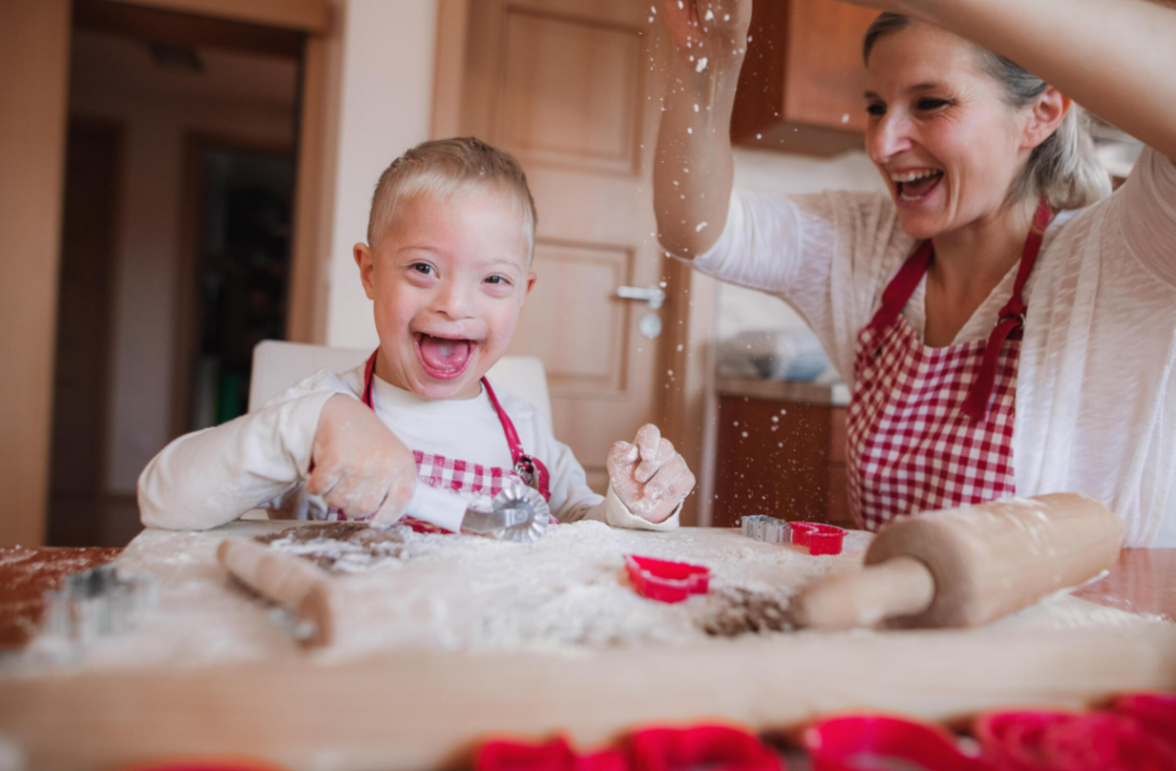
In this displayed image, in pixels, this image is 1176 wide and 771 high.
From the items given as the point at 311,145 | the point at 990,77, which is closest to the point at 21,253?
the point at 311,145

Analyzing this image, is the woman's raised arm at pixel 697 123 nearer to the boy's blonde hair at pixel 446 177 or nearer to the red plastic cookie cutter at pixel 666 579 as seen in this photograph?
the boy's blonde hair at pixel 446 177

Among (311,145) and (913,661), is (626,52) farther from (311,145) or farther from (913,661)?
(913,661)

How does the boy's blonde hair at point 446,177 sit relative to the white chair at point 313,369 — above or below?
above

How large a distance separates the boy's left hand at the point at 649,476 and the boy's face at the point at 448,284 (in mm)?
235

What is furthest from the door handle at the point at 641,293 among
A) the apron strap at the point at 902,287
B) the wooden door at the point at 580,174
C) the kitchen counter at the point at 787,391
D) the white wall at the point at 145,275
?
the white wall at the point at 145,275

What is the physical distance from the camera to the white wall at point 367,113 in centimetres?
225

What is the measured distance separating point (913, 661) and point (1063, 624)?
230mm

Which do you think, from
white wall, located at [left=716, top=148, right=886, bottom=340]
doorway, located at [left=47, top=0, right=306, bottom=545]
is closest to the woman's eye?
white wall, located at [left=716, top=148, right=886, bottom=340]

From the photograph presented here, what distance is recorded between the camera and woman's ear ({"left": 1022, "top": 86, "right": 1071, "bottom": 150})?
1017 mm

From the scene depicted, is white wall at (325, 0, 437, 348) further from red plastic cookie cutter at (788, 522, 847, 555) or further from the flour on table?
red plastic cookie cutter at (788, 522, 847, 555)

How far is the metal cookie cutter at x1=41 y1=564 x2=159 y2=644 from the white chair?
2.20ft

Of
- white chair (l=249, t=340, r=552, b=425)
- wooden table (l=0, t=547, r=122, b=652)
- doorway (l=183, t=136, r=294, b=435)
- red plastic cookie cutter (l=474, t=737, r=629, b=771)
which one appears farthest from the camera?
doorway (l=183, t=136, r=294, b=435)

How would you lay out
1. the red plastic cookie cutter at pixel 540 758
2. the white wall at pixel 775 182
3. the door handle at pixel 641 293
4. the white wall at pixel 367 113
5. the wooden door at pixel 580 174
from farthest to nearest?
the white wall at pixel 775 182, the door handle at pixel 641 293, the wooden door at pixel 580 174, the white wall at pixel 367 113, the red plastic cookie cutter at pixel 540 758

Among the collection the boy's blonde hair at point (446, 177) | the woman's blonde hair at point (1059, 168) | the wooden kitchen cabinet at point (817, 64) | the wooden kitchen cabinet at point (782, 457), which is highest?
the wooden kitchen cabinet at point (817, 64)
